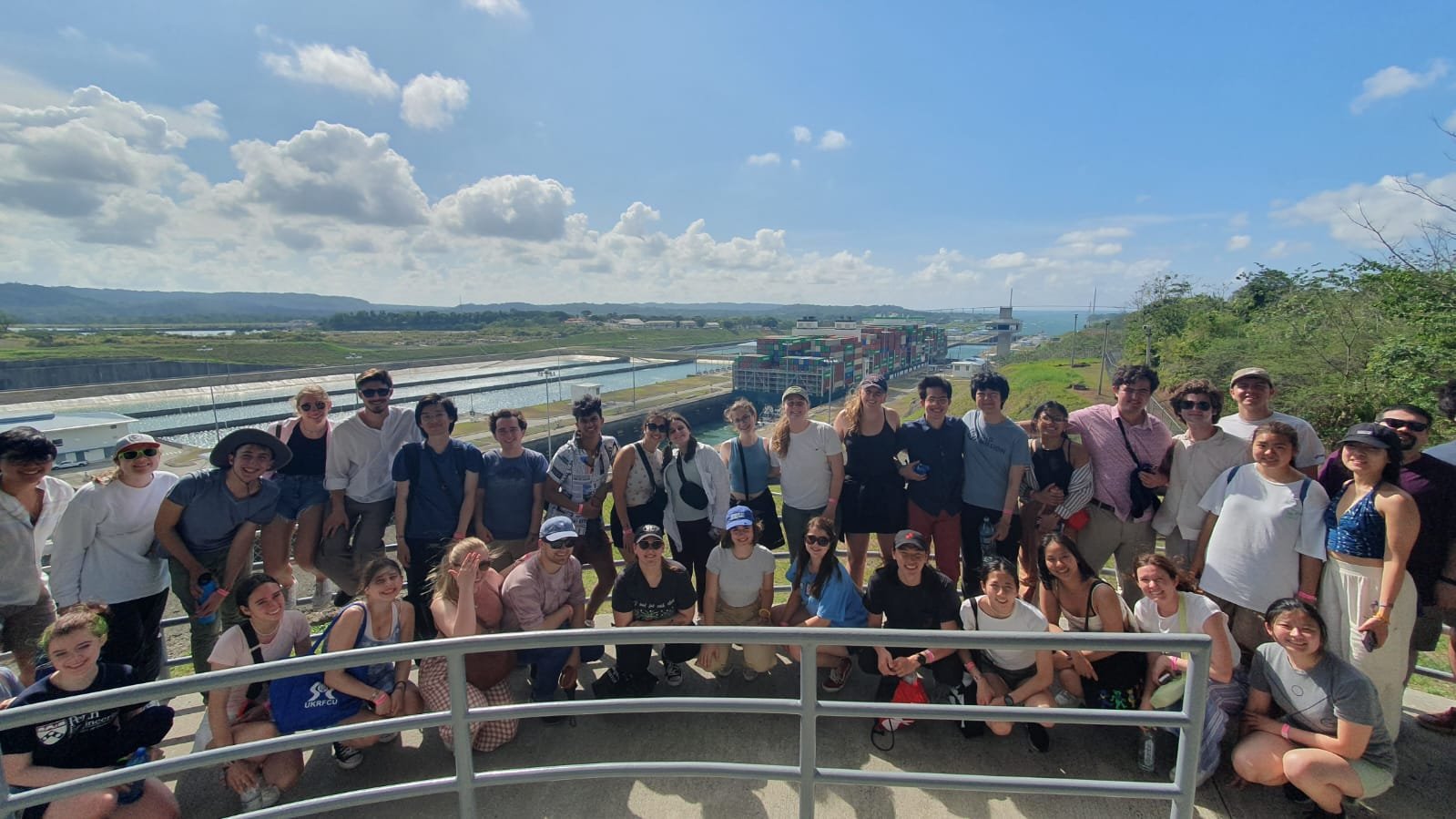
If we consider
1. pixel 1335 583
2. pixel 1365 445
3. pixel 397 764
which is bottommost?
pixel 397 764

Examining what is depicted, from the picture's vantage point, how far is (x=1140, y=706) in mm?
3236

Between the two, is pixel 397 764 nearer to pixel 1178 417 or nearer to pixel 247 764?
pixel 247 764

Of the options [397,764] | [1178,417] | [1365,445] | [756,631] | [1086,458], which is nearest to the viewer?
[756,631]

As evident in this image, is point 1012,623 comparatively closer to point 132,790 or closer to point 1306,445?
point 1306,445

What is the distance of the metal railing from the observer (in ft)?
6.42

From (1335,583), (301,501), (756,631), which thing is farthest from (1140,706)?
(301,501)

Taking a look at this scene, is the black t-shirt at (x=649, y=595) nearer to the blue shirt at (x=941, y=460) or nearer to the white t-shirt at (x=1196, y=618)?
the blue shirt at (x=941, y=460)

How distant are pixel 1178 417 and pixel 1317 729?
5.90 ft

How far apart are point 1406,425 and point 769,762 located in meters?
3.80

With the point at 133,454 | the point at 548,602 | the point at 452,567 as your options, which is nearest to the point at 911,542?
the point at 548,602

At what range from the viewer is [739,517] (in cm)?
385

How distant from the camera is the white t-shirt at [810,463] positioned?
4559mm

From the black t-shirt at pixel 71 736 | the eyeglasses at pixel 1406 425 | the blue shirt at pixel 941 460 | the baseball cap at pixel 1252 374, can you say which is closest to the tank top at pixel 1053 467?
the blue shirt at pixel 941 460

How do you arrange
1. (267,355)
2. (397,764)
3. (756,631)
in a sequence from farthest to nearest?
(267,355), (397,764), (756,631)
